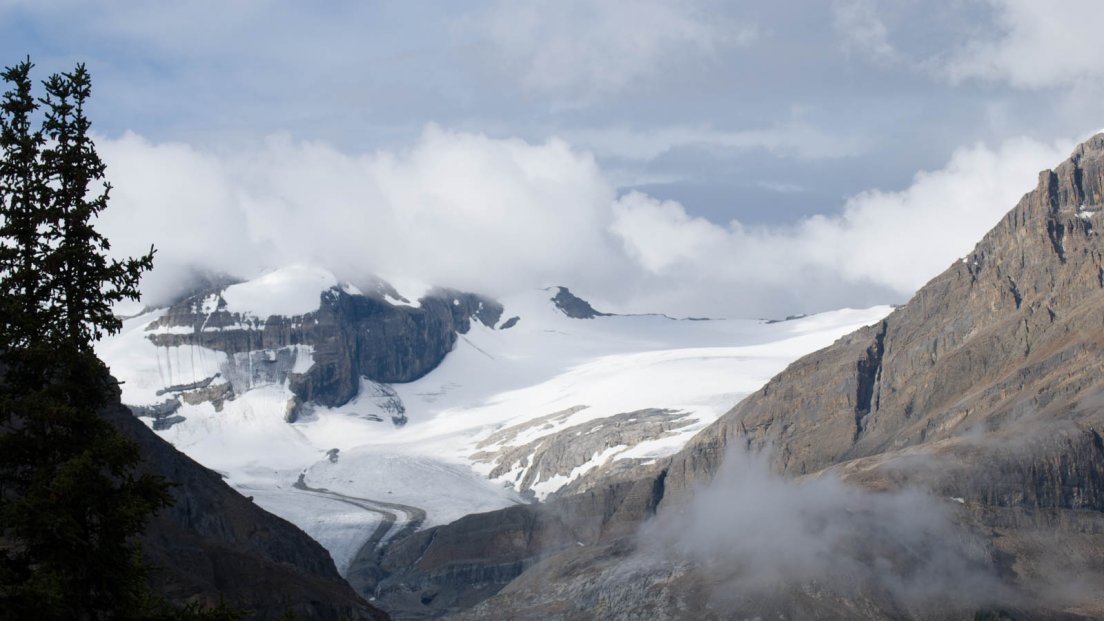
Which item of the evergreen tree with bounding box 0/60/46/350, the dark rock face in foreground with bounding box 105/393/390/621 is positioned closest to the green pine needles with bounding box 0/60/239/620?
the evergreen tree with bounding box 0/60/46/350

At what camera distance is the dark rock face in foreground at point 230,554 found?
128 metres

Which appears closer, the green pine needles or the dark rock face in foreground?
the green pine needles

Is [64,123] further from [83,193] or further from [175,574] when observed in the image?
[175,574]

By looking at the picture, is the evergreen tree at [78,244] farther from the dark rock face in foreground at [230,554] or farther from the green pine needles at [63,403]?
the dark rock face in foreground at [230,554]

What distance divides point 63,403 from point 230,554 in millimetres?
119950

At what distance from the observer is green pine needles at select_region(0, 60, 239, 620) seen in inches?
966

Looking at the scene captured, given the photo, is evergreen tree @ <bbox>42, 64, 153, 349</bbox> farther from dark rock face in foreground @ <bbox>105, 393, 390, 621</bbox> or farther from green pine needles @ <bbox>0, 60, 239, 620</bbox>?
dark rock face in foreground @ <bbox>105, 393, 390, 621</bbox>

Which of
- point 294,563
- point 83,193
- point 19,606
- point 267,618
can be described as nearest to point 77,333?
point 83,193

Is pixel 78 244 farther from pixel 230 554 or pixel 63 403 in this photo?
pixel 230 554

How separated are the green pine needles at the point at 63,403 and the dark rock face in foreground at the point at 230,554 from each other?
282ft

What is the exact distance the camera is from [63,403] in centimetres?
2544

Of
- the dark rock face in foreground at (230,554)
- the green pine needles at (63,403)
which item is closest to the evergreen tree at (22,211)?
the green pine needles at (63,403)

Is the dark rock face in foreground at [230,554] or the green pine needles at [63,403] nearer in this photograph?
the green pine needles at [63,403]

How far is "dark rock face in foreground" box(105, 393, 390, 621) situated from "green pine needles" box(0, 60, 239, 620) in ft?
282
